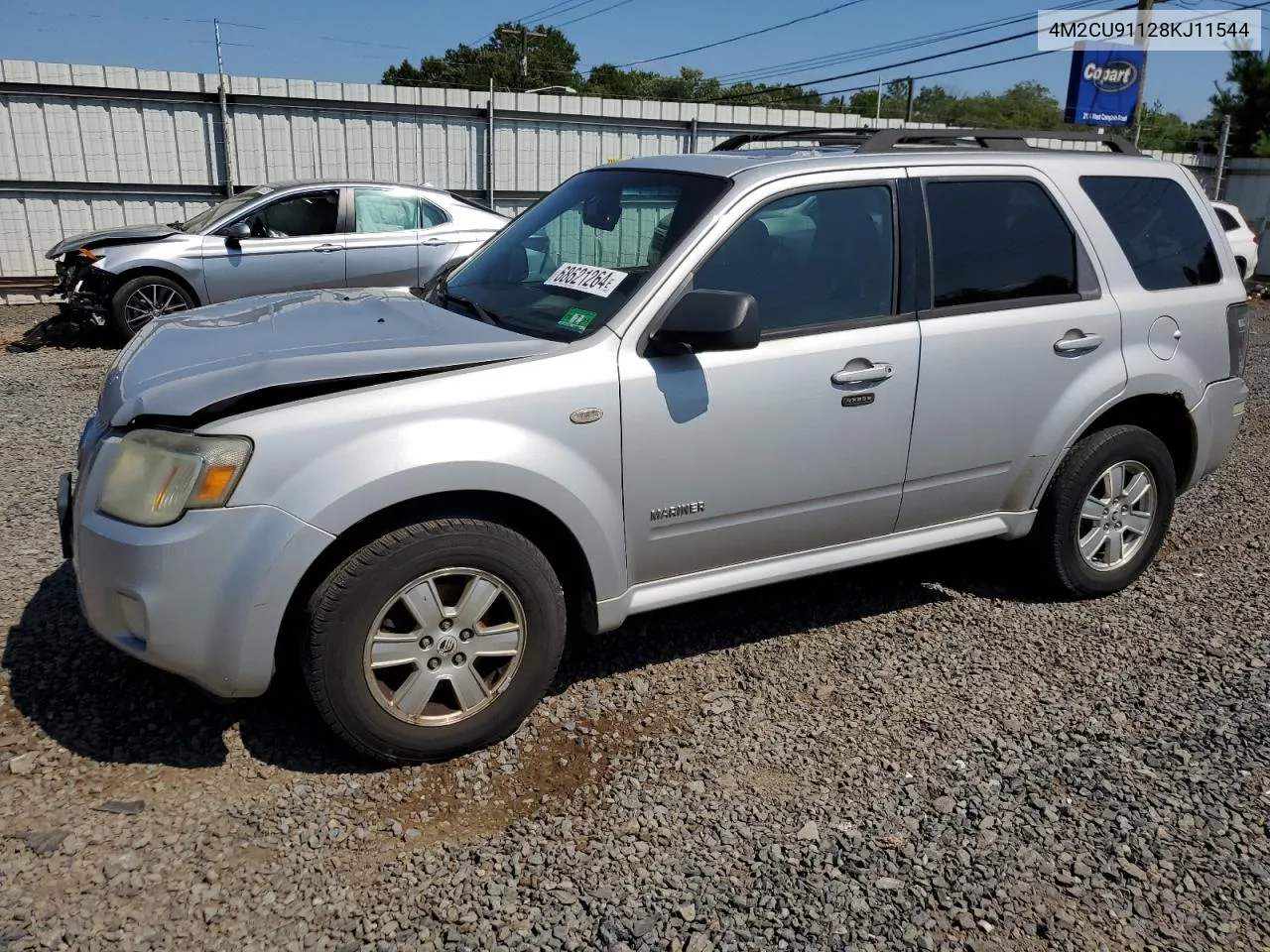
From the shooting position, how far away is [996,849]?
2973mm

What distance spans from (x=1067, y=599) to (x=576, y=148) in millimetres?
13171

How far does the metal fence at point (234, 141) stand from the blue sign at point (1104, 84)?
9.14 m

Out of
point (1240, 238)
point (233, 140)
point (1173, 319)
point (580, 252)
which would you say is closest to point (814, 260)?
point (580, 252)

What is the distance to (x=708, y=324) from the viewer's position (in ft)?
10.7

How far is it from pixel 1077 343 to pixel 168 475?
346 centimetres

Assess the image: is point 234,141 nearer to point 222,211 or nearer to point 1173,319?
point 222,211

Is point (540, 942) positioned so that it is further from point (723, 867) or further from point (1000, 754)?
point (1000, 754)

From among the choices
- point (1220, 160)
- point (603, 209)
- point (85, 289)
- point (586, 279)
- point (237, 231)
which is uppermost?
point (1220, 160)

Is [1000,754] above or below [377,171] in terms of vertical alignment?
below

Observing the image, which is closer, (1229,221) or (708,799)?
(708,799)

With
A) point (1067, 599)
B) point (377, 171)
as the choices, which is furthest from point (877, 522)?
point (377, 171)

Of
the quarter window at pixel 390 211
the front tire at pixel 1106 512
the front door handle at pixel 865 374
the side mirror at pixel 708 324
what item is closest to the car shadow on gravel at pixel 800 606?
the front tire at pixel 1106 512

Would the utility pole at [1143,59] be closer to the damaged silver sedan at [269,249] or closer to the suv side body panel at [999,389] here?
the damaged silver sedan at [269,249]

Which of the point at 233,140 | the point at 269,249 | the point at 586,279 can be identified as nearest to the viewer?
the point at 586,279
